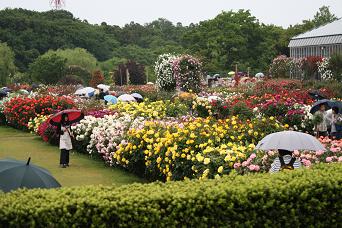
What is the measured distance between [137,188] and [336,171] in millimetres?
2046

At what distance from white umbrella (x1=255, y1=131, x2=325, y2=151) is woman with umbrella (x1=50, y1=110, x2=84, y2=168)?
19.4 ft

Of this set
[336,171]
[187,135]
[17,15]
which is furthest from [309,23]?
[336,171]

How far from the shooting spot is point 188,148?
1010 centimetres

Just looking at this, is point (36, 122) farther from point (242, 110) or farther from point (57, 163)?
point (242, 110)

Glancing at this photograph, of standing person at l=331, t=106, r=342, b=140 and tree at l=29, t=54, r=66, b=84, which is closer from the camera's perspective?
standing person at l=331, t=106, r=342, b=140

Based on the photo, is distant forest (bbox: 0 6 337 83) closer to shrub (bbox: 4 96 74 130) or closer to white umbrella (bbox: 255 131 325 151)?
shrub (bbox: 4 96 74 130)

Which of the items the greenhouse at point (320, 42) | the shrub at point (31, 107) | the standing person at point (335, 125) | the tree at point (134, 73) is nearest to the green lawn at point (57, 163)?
the shrub at point (31, 107)

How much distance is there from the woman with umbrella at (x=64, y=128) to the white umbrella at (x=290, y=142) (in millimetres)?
5908

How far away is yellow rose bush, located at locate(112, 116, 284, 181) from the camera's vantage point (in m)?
9.17

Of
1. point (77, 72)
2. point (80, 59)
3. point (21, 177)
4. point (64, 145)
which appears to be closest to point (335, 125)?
point (64, 145)

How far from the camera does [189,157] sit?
9.62 metres

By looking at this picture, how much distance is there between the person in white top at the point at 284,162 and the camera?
7.76m

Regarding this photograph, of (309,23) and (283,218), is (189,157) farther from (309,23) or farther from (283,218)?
(309,23)

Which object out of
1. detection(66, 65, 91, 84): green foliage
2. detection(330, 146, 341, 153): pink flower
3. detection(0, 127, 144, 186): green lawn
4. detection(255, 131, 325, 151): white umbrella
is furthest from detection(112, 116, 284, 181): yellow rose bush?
detection(66, 65, 91, 84): green foliage
